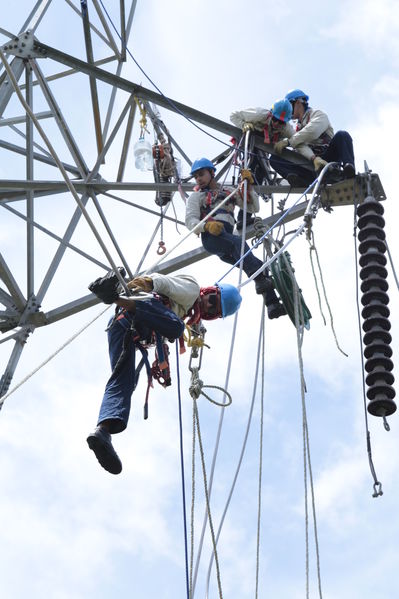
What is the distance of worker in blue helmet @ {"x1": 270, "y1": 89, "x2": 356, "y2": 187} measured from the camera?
1193cm

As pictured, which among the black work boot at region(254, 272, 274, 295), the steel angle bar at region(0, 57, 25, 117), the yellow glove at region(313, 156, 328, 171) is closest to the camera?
the black work boot at region(254, 272, 274, 295)

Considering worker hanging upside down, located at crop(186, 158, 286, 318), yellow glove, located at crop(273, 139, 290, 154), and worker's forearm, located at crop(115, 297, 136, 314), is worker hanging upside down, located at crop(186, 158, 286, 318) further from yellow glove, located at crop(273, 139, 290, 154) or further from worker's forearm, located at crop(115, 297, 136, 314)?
worker's forearm, located at crop(115, 297, 136, 314)

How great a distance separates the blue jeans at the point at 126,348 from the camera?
29.8 feet

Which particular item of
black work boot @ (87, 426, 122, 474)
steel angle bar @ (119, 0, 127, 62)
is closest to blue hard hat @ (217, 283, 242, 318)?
black work boot @ (87, 426, 122, 474)

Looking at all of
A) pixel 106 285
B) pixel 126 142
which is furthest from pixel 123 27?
pixel 106 285

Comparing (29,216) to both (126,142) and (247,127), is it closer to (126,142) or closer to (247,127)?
(126,142)

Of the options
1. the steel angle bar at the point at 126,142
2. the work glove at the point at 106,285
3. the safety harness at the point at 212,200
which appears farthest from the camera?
the steel angle bar at the point at 126,142

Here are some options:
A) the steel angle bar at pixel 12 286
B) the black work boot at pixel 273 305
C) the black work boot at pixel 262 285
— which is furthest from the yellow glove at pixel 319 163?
the steel angle bar at pixel 12 286

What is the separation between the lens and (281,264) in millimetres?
11617

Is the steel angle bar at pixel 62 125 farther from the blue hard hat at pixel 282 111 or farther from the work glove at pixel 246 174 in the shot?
the blue hard hat at pixel 282 111

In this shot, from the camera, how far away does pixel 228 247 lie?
39.6 feet

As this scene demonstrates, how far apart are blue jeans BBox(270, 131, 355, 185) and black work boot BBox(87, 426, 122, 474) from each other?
4.29m

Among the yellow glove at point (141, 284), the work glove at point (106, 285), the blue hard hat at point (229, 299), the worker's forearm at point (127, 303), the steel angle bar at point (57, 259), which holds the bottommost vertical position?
the work glove at point (106, 285)

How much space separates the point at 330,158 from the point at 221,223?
135cm
